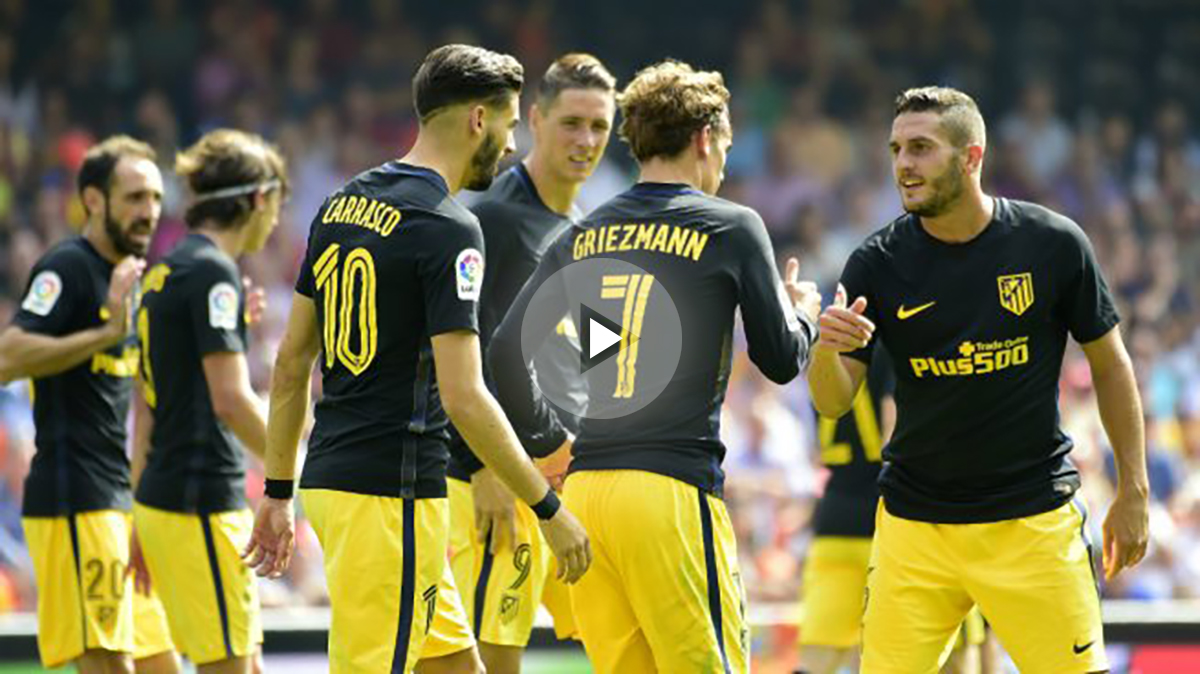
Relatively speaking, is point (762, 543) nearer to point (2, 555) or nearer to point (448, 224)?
point (2, 555)

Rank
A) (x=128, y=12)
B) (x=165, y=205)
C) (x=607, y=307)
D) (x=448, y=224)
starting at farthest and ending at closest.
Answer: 1. (x=128, y=12)
2. (x=165, y=205)
3. (x=607, y=307)
4. (x=448, y=224)

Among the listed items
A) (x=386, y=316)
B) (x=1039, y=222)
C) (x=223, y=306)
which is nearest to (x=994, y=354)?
(x=1039, y=222)

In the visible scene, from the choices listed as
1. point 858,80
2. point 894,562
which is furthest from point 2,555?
point 858,80

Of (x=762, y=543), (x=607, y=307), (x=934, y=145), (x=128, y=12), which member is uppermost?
(x=128, y=12)

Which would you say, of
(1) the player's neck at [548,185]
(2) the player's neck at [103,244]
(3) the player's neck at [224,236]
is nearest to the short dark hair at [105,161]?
(2) the player's neck at [103,244]

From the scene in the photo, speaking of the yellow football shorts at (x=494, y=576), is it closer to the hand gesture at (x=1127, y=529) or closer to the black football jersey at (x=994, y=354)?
the black football jersey at (x=994, y=354)

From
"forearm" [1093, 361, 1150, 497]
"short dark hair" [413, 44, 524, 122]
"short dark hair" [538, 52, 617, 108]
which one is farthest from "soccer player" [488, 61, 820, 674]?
"short dark hair" [538, 52, 617, 108]

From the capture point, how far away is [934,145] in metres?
6.68

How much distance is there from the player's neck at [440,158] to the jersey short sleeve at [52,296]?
2.61m

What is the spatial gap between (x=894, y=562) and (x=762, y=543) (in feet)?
21.5

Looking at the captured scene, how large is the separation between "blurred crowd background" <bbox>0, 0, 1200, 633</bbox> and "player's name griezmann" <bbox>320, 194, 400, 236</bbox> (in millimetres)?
7698

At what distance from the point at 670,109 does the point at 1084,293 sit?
154 centimetres

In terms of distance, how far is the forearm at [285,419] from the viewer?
623 centimetres
